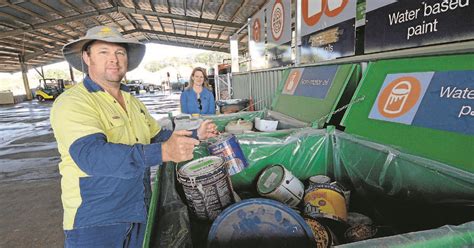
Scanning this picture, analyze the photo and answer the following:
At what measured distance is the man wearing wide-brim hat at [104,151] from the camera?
1.06m

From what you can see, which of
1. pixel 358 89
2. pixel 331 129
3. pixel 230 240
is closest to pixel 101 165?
pixel 230 240

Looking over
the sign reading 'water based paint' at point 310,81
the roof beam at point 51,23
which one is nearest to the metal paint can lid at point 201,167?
the sign reading 'water based paint' at point 310,81

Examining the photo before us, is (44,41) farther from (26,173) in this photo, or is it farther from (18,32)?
(26,173)

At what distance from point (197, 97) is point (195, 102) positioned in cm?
10

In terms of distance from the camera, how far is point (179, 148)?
1.06 meters

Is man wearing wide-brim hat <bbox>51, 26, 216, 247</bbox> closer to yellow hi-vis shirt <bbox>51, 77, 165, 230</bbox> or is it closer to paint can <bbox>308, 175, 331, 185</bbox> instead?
yellow hi-vis shirt <bbox>51, 77, 165, 230</bbox>

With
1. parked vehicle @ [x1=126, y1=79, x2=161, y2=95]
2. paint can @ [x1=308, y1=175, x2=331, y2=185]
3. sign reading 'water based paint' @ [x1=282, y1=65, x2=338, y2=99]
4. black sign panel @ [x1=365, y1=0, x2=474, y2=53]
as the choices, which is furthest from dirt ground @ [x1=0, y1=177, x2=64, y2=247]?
parked vehicle @ [x1=126, y1=79, x2=161, y2=95]

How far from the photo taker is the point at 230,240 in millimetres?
1038

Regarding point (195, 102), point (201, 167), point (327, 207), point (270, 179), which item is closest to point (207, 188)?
point (201, 167)

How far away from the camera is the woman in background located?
4.34 m

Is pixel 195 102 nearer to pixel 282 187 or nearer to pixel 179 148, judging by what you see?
pixel 282 187

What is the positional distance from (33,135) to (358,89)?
386 inches

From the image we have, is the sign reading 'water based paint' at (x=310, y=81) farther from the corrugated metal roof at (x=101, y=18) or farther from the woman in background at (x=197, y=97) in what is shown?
the corrugated metal roof at (x=101, y=18)

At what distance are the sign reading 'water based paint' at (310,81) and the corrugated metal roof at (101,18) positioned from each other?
7.63 m
